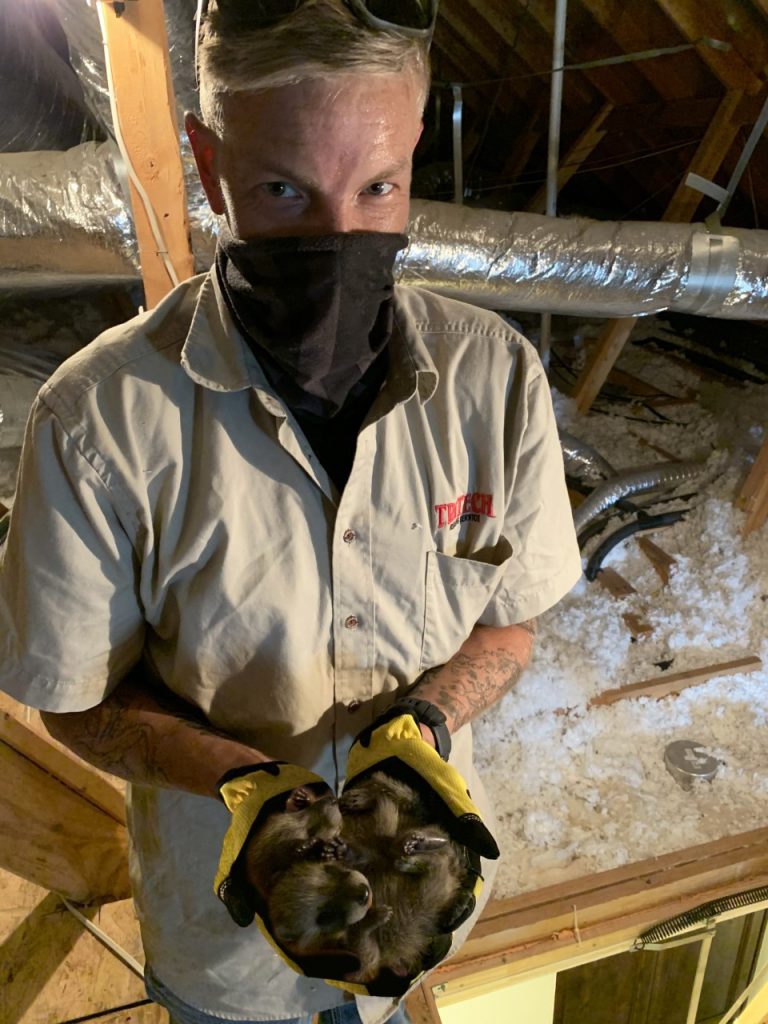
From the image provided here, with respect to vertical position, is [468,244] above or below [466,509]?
below

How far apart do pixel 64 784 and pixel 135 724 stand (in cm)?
63

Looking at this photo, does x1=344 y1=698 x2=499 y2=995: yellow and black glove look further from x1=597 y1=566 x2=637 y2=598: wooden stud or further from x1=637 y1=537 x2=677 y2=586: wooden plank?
x1=637 y1=537 x2=677 y2=586: wooden plank

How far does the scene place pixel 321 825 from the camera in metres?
0.72

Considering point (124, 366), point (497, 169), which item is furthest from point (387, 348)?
point (497, 169)

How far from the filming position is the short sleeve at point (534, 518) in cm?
87

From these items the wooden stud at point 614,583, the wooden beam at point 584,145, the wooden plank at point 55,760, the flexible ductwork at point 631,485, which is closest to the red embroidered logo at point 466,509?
the wooden plank at point 55,760

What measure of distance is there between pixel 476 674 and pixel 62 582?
1.69 ft

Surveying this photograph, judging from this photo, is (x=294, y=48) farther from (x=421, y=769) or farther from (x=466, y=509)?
(x=421, y=769)

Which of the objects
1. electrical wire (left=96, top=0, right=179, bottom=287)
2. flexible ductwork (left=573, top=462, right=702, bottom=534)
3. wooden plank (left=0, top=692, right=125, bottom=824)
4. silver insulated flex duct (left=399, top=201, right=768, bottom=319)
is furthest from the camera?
flexible ductwork (left=573, top=462, right=702, bottom=534)

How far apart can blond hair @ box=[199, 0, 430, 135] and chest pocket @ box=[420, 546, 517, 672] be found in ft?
1.68

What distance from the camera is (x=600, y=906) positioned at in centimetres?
175

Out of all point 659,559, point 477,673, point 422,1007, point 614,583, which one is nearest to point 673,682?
point 614,583

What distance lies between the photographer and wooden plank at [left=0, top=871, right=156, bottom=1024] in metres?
1.34

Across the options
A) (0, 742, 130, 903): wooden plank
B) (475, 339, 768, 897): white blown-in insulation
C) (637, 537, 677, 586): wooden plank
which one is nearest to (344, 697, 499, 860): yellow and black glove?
(0, 742, 130, 903): wooden plank
